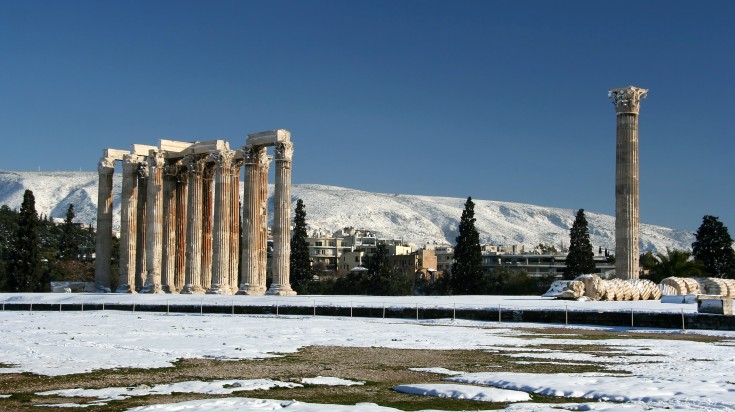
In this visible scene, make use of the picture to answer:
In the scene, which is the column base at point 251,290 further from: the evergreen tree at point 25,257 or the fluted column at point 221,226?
the evergreen tree at point 25,257

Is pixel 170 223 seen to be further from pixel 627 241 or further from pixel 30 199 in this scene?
pixel 627 241

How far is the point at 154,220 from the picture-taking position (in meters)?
67.5

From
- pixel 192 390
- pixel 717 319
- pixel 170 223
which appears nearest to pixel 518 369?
pixel 192 390

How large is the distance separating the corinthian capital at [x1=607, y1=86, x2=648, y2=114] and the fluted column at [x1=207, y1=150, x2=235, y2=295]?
2473 cm

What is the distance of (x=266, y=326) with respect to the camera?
1459 inches

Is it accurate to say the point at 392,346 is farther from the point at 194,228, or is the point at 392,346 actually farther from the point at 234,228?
the point at 194,228

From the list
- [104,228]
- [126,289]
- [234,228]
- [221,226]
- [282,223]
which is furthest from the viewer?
[104,228]

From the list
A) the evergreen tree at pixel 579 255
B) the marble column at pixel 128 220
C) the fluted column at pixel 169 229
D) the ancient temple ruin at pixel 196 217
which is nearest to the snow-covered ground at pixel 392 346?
the ancient temple ruin at pixel 196 217

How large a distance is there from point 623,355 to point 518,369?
457 cm

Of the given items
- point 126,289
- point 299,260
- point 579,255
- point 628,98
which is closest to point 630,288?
point 628,98

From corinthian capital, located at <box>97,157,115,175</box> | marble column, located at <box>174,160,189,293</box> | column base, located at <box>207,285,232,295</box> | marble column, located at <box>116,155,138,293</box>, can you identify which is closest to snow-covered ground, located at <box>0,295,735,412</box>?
column base, located at <box>207,285,232,295</box>

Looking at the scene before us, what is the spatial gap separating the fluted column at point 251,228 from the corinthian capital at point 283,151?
2.19 meters

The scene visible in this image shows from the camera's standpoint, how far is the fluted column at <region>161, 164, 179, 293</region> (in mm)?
67938

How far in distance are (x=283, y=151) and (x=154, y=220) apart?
1199 centimetres
